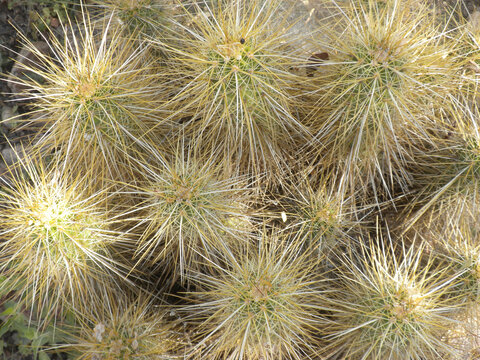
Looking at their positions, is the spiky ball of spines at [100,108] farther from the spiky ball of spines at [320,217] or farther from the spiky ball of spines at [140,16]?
the spiky ball of spines at [320,217]

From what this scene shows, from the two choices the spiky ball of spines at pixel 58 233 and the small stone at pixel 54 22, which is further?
the small stone at pixel 54 22

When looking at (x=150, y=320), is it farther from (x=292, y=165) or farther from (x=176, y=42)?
(x=176, y=42)

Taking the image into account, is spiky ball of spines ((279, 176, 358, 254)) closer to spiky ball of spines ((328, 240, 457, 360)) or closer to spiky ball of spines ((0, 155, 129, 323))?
spiky ball of spines ((328, 240, 457, 360))

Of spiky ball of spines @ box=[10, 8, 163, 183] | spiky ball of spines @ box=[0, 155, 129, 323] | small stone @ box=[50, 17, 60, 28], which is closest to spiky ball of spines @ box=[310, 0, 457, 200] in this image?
spiky ball of spines @ box=[10, 8, 163, 183]

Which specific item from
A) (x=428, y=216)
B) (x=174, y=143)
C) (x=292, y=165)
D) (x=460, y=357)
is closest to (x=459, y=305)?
(x=460, y=357)

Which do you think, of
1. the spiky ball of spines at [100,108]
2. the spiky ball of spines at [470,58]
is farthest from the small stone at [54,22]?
the spiky ball of spines at [470,58]
